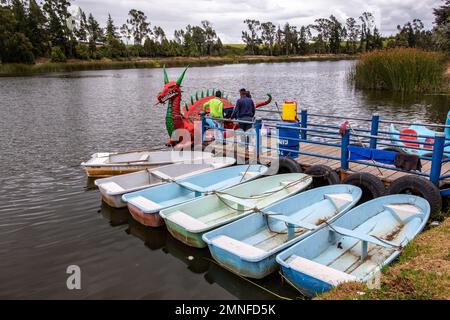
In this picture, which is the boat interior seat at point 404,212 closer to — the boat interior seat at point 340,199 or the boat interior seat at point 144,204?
the boat interior seat at point 340,199

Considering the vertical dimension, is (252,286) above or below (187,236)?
below

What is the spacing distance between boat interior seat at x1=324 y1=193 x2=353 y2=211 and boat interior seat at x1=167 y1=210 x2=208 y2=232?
301cm

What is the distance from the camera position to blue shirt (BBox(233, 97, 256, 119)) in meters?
11.5

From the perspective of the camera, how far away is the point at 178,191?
29.1 ft

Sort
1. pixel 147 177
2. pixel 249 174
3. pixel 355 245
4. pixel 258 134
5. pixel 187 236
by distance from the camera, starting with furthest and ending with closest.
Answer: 1. pixel 258 134
2. pixel 249 174
3. pixel 147 177
4. pixel 187 236
5. pixel 355 245

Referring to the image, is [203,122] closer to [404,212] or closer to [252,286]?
[404,212]

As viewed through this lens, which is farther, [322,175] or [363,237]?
[322,175]

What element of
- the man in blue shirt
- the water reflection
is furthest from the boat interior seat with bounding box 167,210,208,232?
the man in blue shirt

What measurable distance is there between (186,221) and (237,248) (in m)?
1.42

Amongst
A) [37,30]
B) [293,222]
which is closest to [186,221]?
[293,222]

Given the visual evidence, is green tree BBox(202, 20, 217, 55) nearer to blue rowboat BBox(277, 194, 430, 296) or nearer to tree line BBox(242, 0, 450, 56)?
tree line BBox(242, 0, 450, 56)


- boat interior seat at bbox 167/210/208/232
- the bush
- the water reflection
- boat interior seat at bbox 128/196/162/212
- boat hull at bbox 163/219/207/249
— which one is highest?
A: the bush
